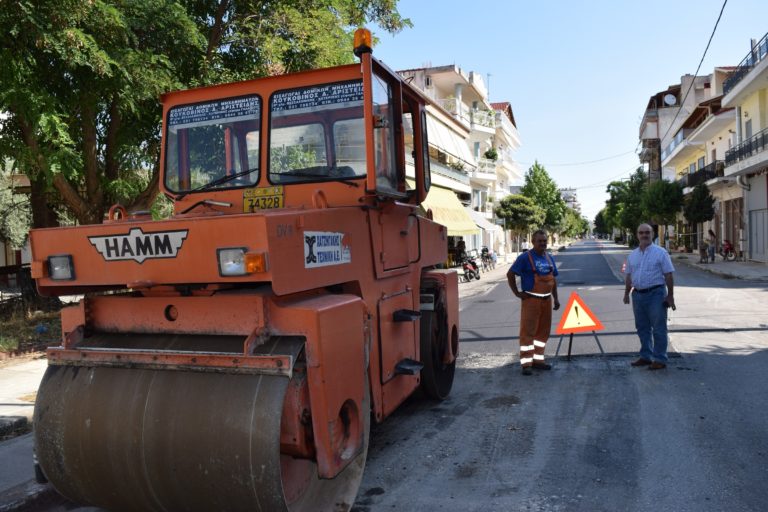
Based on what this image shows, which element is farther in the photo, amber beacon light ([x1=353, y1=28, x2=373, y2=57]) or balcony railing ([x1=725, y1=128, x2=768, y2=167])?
balcony railing ([x1=725, y1=128, x2=768, y2=167])

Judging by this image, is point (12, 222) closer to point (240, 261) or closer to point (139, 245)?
point (139, 245)

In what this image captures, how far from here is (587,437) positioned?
5.29 meters

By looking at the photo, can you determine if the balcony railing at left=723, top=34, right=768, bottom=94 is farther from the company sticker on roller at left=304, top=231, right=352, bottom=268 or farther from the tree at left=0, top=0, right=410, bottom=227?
the company sticker on roller at left=304, top=231, right=352, bottom=268

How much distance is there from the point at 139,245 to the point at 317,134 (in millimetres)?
1721

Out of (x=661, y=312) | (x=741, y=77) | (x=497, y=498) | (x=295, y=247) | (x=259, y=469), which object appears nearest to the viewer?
(x=259, y=469)

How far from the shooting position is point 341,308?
11.9 ft

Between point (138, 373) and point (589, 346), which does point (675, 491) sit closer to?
point (138, 373)

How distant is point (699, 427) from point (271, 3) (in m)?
10.4

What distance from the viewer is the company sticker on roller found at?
3.54 m

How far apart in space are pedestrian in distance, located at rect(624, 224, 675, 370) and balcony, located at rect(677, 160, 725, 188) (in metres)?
31.9

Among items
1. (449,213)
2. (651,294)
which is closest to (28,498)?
(651,294)

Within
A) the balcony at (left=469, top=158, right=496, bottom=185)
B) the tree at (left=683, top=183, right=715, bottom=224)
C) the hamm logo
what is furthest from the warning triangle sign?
the balcony at (left=469, top=158, right=496, bottom=185)

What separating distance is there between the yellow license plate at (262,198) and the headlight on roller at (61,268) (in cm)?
134

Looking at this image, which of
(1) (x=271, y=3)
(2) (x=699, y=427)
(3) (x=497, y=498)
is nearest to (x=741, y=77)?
(1) (x=271, y=3)
